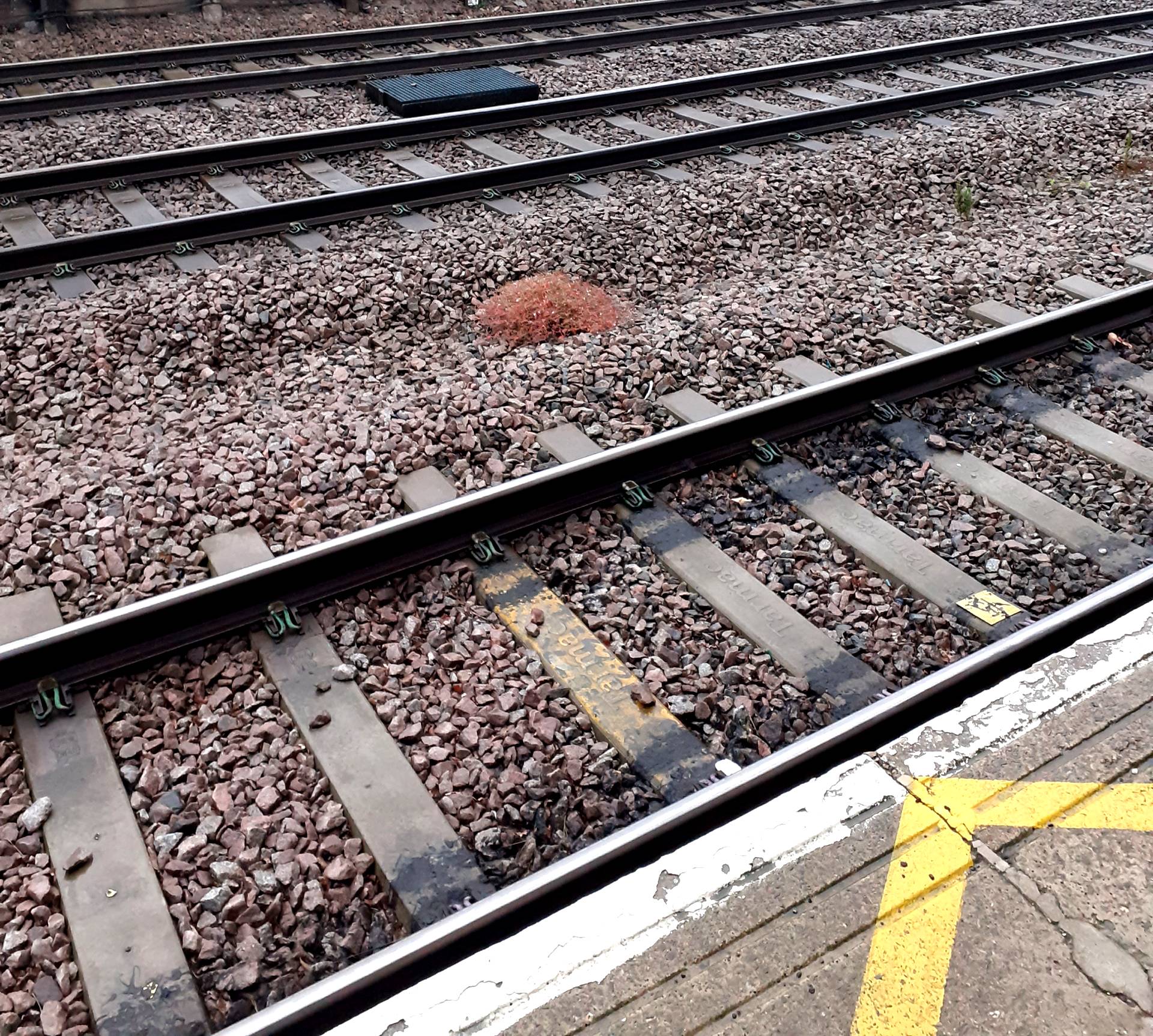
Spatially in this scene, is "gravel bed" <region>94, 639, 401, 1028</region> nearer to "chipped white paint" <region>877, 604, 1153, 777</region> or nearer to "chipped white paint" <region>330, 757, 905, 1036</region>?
"chipped white paint" <region>330, 757, 905, 1036</region>

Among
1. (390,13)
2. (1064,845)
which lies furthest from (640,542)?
(390,13)

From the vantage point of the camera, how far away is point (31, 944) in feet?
9.62

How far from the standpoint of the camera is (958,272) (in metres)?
6.86

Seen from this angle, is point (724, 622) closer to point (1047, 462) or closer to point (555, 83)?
point (1047, 462)

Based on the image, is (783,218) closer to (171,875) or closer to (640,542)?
(640,542)

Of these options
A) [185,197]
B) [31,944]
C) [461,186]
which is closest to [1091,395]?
[461,186]

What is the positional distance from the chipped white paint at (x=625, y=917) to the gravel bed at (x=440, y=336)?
7.13 ft

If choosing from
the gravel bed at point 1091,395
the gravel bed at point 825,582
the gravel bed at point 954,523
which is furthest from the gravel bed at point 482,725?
the gravel bed at point 1091,395

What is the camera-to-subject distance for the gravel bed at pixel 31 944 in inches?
109

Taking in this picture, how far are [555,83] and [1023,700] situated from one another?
29.1ft

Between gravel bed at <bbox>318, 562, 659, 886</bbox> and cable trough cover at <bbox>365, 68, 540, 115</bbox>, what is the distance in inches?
256

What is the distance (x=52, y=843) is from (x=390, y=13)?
12.1 metres

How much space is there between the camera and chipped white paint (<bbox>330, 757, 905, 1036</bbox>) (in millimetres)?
2545

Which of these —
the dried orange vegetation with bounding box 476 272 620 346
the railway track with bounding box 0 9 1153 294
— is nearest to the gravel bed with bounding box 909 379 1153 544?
the dried orange vegetation with bounding box 476 272 620 346
